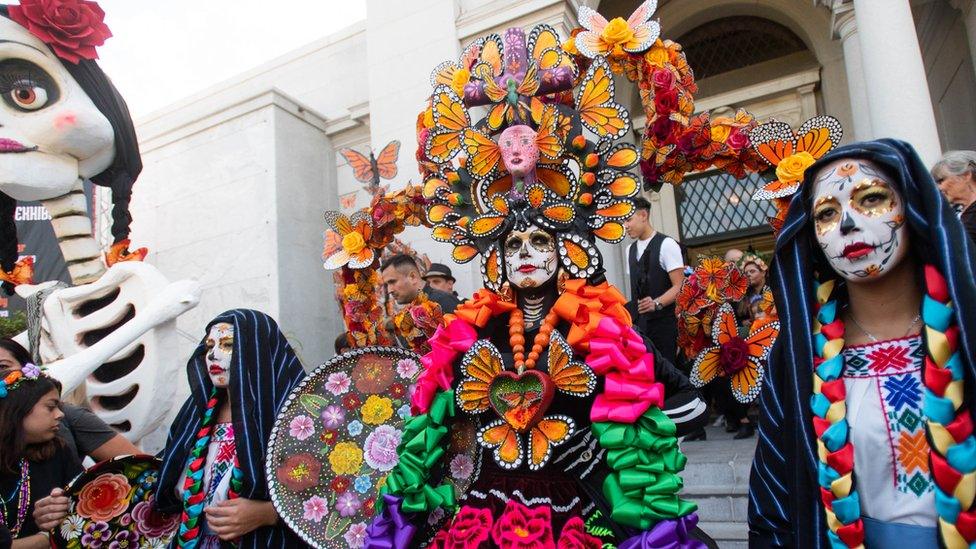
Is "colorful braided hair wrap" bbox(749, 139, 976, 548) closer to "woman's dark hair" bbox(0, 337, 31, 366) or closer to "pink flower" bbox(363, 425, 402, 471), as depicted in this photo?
"pink flower" bbox(363, 425, 402, 471)

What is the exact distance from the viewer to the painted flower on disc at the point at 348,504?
2637mm

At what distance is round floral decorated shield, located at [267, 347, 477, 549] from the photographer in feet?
8.51

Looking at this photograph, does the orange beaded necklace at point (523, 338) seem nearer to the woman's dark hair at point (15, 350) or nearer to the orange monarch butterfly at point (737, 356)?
the orange monarch butterfly at point (737, 356)

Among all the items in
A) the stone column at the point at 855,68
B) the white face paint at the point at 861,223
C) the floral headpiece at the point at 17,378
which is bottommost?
the floral headpiece at the point at 17,378

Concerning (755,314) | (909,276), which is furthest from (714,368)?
(909,276)

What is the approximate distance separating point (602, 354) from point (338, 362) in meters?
1.31

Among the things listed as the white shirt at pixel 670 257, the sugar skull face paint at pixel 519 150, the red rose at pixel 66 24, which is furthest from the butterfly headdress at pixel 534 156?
the red rose at pixel 66 24

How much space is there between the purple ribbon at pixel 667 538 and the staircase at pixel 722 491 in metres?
1.39

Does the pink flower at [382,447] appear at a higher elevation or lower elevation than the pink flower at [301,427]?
lower

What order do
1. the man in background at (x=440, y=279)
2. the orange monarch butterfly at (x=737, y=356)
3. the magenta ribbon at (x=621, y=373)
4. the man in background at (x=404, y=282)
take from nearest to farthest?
1. the magenta ribbon at (x=621, y=373)
2. the orange monarch butterfly at (x=737, y=356)
3. the man in background at (x=404, y=282)
4. the man in background at (x=440, y=279)

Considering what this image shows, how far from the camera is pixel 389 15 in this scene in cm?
727

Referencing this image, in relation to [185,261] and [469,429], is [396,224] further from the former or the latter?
[185,261]

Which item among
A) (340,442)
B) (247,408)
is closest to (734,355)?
(340,442)

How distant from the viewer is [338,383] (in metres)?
2.83
